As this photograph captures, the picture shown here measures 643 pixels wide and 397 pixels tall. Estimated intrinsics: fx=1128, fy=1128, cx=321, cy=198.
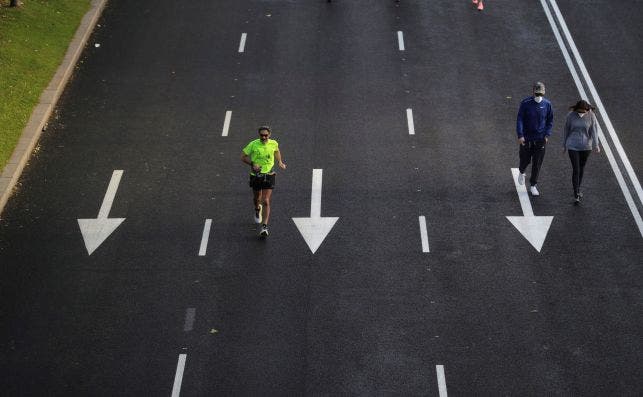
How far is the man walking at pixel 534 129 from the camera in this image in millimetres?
18016

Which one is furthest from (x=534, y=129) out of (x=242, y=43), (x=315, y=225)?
(x=242, y=43)

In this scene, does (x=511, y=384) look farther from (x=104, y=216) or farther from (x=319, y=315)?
(x=104, y=216)

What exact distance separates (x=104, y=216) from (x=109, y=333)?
11.8ft

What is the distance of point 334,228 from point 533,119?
12.4ft

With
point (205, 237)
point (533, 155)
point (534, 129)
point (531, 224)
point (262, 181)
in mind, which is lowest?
point (531, 224)

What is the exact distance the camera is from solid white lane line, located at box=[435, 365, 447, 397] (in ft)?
43.0

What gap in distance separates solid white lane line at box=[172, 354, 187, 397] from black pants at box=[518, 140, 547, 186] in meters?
7.16

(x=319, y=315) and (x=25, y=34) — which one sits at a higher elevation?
(x=319, y=315)

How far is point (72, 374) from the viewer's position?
13555mm

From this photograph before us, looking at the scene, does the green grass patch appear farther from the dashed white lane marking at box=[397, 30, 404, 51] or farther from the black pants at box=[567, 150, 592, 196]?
the black pants at box=[567, 150, 592, 196]

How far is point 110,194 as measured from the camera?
1839 cm

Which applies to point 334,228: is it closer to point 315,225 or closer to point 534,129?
point 315,225

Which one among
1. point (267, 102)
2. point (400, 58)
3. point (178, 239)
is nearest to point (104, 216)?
point (178, 239)

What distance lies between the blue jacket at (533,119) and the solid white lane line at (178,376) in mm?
7140
